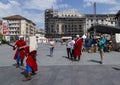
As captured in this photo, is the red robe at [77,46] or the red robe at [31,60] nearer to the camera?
the red robe at [31,60]

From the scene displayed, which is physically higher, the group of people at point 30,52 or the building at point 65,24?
the building at point 65,24

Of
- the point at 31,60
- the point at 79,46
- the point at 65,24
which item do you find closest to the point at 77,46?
the point at 79,46

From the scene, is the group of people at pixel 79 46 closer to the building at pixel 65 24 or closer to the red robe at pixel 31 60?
the red robe at pixel 31 60

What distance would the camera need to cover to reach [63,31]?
176 m

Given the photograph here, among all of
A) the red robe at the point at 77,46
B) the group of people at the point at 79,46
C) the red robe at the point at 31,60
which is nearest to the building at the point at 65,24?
the group of people at the point at 79,46

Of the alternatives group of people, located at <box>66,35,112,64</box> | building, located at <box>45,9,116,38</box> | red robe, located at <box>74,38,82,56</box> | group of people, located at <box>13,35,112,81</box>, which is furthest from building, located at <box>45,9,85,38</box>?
red robe, located at <box>74,38,82,56</box>

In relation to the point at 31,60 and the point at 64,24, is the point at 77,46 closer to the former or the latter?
the point at 31,60

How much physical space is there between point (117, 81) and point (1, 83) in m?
3.97

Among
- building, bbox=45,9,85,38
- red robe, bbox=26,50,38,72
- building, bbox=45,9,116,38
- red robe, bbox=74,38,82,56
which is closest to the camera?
red robe, bbox=26,50,38,72

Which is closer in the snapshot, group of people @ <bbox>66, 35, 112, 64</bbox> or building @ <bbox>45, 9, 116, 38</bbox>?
group of people @ <bbox>66, 35, 112, 64</bbox>

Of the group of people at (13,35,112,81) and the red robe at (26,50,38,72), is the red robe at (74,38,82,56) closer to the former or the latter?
the group of people at (13,35,112,81)

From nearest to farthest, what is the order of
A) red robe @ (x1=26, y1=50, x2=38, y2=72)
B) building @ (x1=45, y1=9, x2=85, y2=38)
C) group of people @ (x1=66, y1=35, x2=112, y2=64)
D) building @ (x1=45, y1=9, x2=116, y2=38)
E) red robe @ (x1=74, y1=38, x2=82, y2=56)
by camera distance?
red robe @ (x1=26, y1=50, x2=38, y2=72), group of people @ (x1=66, y1=35, x2=112, y2=64), red robe @ (x1=74, y1=38, x2=82, y2=56), building @ (x1=45, y1=9, x2=116, y2=38), building @ (x1=45, y1=9, x2=85, y2=38)

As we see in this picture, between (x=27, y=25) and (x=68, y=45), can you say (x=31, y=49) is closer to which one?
(x=68, y=45)

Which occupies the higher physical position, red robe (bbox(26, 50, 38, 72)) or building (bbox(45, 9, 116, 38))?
building (bbox(45, 9, 116, 38))
